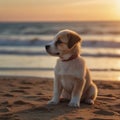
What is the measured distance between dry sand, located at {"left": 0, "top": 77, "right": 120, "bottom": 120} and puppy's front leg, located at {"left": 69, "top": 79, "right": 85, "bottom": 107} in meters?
0.10

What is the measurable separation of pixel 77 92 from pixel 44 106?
1.97 ft

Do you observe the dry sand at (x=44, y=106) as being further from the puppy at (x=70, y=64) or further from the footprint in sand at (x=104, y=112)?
the puppy at (x=70, y=64)

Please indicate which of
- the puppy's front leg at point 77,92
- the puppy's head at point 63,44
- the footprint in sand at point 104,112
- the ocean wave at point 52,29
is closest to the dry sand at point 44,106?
the footprint in sand at point 104,112

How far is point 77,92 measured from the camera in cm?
666

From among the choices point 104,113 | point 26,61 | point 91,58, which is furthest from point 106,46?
point 104,113

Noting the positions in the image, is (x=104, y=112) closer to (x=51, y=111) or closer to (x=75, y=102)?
(x=75, y=102)

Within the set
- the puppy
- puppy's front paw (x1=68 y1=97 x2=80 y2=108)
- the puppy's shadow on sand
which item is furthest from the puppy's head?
the puppy's shadow on sand

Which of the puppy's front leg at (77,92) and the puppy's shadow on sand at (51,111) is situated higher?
the puppy's front leg at (77,92)

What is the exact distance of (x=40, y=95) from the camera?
809cm

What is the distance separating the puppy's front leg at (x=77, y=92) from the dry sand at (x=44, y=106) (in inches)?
4.1

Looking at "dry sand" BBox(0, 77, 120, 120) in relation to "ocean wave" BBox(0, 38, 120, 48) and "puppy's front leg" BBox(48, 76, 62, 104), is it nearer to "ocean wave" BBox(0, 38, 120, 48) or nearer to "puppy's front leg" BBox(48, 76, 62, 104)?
"puppy's front leg" BBox(48, 76, 62, 104)

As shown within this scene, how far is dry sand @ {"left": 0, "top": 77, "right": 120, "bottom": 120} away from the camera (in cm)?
618

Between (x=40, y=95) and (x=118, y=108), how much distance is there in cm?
179

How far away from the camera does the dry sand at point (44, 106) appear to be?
6176mm
